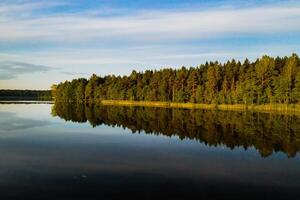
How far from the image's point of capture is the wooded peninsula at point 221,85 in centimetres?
10475

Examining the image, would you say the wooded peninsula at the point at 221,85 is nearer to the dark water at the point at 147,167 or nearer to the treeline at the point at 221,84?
the treeline at the point at 221,84

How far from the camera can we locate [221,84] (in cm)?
13162

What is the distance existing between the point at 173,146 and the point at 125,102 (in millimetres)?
130984

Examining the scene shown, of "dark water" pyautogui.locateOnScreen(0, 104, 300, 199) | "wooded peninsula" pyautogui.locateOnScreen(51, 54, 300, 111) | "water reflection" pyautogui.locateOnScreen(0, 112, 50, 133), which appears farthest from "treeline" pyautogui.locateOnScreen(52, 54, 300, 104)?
"dark water" pyautogui.locateOnScreen(0, 104, 300, 199)

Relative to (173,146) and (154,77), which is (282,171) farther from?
(154,77)

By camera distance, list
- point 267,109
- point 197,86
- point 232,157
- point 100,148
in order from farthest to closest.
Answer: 1. point 197,86
2. point 267,109
3. point 100,148
4. point 232,157

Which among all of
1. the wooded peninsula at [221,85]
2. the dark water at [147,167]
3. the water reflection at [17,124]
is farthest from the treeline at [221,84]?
the dark water at [147,167]

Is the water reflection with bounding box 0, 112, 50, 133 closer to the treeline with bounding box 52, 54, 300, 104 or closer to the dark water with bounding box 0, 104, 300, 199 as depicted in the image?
the dark water with bounding box 0, 104, 300, 199

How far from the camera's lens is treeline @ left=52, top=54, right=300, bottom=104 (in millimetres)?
105188

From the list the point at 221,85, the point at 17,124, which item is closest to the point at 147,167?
the point at 17,124

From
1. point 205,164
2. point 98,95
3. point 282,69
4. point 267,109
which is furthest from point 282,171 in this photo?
point 98,95

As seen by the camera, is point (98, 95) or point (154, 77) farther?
point (98, 95)

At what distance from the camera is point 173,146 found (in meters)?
36.1

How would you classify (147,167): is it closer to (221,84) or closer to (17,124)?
(17,124)
